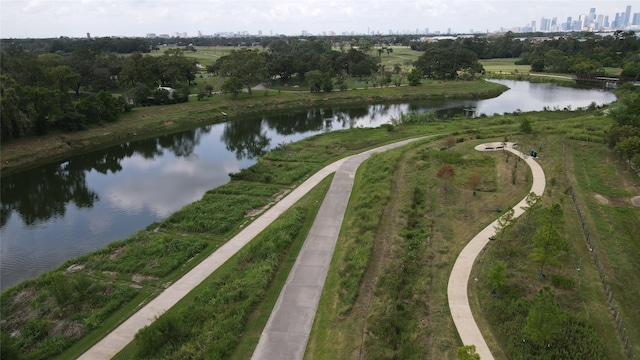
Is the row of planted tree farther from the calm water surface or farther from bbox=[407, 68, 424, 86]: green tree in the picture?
the calm water surface

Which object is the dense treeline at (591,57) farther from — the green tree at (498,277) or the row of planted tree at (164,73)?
the green tree at (498,277)

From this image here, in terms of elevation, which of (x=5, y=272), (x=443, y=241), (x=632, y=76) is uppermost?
(x=632, y=76)

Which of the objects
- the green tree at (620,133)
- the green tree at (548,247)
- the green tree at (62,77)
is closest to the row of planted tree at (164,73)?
the green tree at (62,77)

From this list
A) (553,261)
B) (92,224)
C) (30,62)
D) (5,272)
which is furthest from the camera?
(30,62)

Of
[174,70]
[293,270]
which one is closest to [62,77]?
[174,70]

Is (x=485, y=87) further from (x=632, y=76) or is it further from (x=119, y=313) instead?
(x=119, y=313)

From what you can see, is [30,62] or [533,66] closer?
[30,62]

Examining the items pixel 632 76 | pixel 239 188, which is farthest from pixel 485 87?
pixel 239 188
